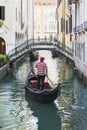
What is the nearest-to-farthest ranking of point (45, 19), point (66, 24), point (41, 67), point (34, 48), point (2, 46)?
point (41, 67) < point (2, 46) < point (66, 24) < point (34, 48) < point (45, 19)

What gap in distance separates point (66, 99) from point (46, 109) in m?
2.60

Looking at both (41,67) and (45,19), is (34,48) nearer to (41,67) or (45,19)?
(41,67)

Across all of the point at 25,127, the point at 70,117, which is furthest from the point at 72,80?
the point at 25,127

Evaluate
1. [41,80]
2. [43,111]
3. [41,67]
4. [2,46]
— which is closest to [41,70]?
[41,67]

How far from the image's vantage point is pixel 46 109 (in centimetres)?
1848

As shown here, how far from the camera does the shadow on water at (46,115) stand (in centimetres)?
1531

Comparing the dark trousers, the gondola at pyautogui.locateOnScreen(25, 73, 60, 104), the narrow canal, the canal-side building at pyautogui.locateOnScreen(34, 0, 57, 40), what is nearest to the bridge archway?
the narrow canal

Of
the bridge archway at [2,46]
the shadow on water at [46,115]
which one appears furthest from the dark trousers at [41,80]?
the bridge archway at [2,46]

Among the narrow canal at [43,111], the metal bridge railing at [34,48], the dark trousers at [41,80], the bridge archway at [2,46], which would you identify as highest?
the dark trousers at [41,80]

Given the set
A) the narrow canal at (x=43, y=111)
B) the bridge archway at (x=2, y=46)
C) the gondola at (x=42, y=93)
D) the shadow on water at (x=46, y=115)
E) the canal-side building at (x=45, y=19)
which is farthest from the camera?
the canal-side building at (x=45, y=19)

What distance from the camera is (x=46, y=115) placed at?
1739 centimetres

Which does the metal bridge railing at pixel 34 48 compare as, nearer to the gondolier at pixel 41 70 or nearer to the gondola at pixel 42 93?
the gondola at pixel 42 93

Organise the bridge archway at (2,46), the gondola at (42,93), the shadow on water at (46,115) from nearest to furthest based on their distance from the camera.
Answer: the shadow on water at (46,115)
the gondola at (42,93)
the bridge archway at (2,46)

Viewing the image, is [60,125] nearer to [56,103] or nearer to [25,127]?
[25,127]
